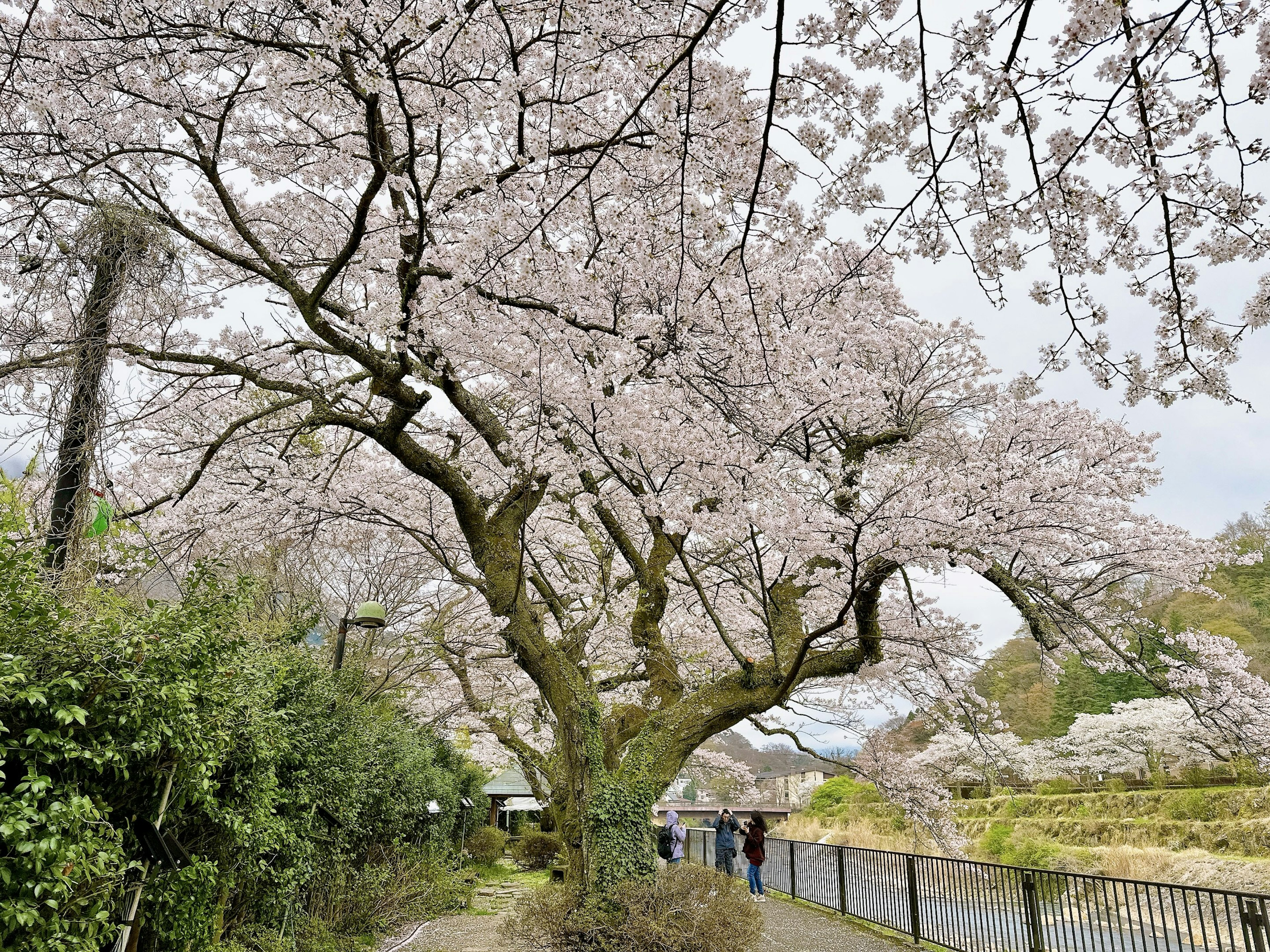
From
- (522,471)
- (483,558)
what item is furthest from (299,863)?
(522,471)

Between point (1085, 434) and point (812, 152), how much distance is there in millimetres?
7354

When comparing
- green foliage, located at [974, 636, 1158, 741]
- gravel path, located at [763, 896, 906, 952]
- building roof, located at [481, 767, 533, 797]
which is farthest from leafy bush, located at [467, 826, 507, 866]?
green foliage, located at [974, 636, 1158, 741]

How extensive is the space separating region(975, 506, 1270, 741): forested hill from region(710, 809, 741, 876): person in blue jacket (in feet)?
31.4

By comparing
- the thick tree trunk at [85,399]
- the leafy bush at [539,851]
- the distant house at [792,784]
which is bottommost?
the distant house at [792,784]

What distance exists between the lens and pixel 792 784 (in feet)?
151

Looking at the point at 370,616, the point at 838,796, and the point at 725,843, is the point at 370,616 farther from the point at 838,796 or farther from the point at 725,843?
the point at 838,796

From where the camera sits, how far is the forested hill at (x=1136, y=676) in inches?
750

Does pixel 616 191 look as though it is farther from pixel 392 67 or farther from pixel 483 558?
pixel 483 558

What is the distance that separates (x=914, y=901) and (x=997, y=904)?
1.14 meters

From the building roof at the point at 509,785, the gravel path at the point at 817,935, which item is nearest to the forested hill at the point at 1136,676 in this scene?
the gravel path at the point at 817,935

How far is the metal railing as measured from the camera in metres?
5.02

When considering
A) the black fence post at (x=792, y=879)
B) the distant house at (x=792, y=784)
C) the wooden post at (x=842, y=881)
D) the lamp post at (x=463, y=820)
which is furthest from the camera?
the distant house at (x=792, y=784)

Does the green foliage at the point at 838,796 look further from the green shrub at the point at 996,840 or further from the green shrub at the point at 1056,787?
the green shrub at the point at 996,840

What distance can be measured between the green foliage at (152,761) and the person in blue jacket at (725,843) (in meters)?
7.08
